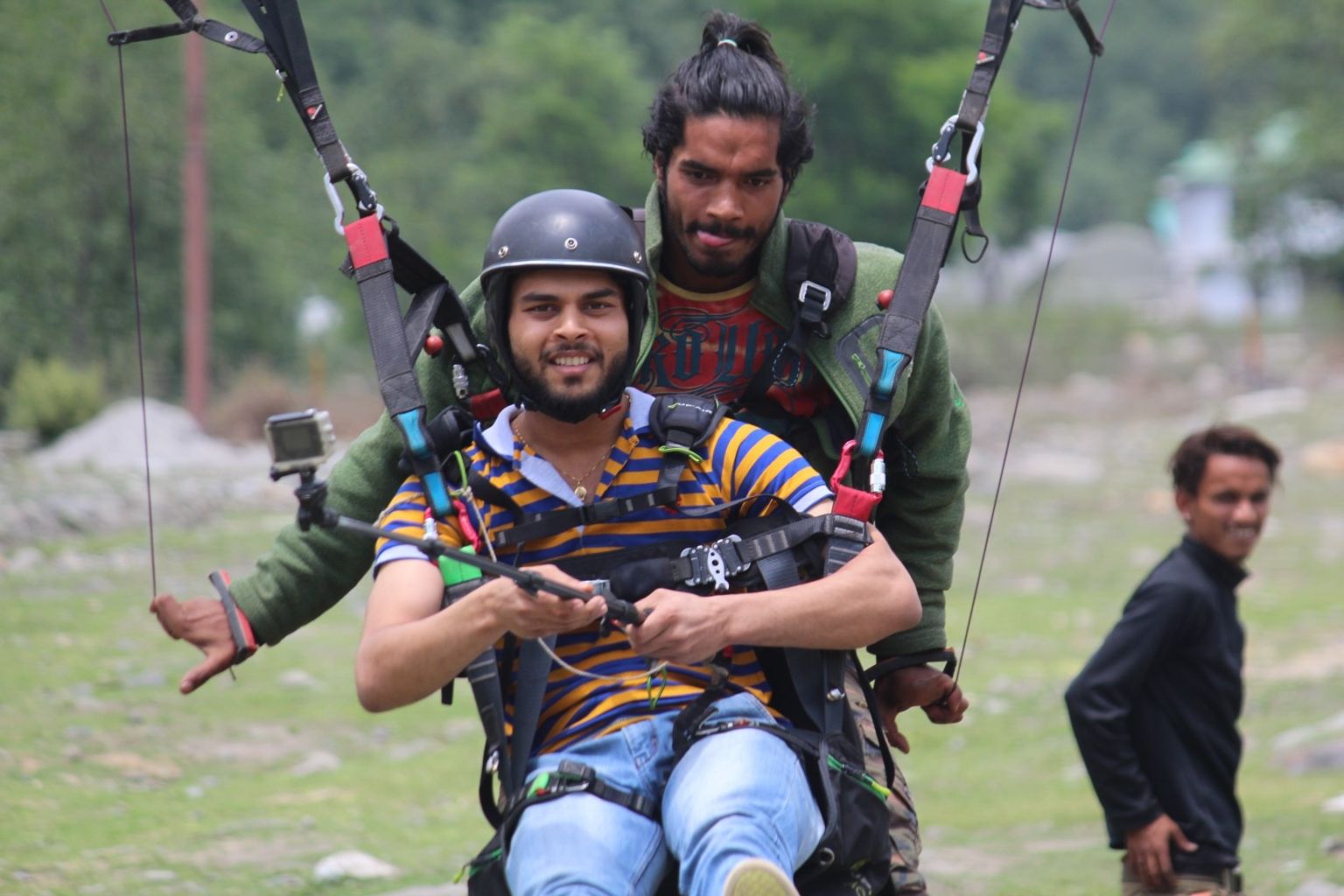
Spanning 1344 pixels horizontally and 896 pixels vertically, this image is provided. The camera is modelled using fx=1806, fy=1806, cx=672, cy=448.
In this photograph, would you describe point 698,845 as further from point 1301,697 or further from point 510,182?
point 510,182

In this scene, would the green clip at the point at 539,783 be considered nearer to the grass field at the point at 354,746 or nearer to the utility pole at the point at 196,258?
the grass field at the point at 354,746

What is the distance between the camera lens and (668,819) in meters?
3.35

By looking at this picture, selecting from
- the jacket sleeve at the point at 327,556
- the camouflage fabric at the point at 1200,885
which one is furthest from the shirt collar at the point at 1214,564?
the jacket sleeve at the point at 327,556

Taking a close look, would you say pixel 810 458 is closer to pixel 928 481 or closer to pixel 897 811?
pixel 928 481

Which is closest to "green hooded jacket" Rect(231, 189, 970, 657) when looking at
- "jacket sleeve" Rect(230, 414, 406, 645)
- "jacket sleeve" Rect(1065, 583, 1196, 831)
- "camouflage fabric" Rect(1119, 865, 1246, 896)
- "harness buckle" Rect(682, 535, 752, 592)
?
"jacket sleeve" Rect(230, 414, 406, 645)

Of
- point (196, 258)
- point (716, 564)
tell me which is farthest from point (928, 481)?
point (196, 258)

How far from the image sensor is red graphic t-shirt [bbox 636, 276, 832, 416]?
13.7 feet

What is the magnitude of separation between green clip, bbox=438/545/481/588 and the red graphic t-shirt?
0.84m

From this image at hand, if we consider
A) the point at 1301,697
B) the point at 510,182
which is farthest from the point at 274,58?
the point at 510,182

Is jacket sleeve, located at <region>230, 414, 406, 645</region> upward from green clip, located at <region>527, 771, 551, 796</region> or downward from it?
upward

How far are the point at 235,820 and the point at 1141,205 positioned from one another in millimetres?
79257

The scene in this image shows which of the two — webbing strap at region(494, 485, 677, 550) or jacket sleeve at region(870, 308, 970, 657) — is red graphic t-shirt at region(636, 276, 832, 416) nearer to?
jacket sleeve at region(870, 308, 970, 657)

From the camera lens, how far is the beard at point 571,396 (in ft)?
11.8

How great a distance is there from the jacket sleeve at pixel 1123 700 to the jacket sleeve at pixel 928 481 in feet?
2.87
